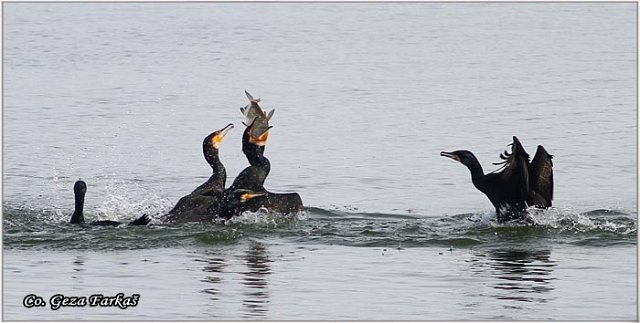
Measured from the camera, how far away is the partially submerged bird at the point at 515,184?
15539mm

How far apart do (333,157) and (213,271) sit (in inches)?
281

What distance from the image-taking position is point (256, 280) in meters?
13.0

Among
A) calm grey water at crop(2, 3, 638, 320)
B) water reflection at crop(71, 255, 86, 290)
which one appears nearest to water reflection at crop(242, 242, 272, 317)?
calm grey water at crop(2, 3, 638, 320)

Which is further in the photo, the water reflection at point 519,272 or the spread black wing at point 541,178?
the spread black wing at point 541,178

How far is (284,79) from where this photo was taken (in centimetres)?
2702

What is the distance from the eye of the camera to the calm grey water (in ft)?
41.5

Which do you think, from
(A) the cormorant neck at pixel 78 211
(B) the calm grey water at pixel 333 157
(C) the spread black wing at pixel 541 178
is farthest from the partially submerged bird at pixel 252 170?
(C) the spread black wing at pixel 541 178

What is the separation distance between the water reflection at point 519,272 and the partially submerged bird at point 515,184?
1.29m

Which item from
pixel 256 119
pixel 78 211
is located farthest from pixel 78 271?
pixel 256 119

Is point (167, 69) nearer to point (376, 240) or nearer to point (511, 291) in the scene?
point (376, 240)

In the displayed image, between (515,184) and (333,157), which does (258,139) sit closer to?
(515,184)

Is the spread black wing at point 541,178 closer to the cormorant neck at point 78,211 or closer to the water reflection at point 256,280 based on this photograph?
the water reflection at point 256,280

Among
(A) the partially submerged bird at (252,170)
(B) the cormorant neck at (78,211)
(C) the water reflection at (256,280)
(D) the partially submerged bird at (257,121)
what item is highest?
Result: (D) the partially submerged bird at (257,121)

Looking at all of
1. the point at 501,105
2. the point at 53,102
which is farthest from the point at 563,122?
→ the point at 53,102
